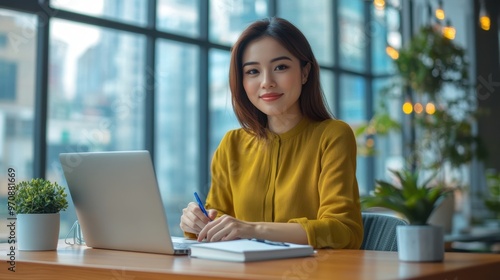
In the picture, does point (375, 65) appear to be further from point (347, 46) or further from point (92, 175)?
point (92, 175)

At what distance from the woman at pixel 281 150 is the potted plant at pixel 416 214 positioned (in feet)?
1.34

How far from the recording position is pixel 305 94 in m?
2.32

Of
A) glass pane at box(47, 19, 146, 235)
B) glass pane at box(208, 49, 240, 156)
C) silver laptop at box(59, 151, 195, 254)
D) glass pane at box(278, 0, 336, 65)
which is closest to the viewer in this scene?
silver laptop at box(59, 151, 195, 254)

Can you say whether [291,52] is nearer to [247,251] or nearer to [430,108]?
[247,251]

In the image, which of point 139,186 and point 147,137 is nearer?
point 139,186

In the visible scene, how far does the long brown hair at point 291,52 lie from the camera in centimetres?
223

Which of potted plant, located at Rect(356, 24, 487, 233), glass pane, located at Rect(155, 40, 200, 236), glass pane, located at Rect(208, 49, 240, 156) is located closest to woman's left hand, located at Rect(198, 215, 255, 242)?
glass pane, located at Rect(155, 40, 200, 236)

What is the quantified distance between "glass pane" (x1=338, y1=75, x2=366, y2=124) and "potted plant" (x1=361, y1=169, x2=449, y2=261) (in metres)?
6.08

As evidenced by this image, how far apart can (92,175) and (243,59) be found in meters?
0.66

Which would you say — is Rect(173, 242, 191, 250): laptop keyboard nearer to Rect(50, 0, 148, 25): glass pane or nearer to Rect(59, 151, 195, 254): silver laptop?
Rect(59, 151, 195, 254): silver laptop

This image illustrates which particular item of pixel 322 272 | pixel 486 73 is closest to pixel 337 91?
pixel 486 73

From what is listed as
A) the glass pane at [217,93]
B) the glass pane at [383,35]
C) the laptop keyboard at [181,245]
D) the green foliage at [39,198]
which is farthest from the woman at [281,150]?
the glass pane at [383,35]

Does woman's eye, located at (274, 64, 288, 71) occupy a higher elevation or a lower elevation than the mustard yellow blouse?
higher

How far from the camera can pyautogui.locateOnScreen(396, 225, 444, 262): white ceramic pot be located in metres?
1.49
